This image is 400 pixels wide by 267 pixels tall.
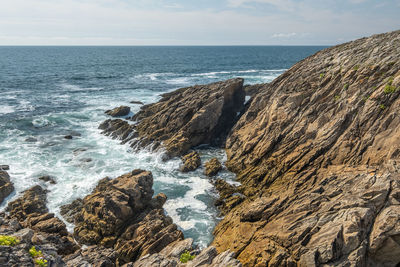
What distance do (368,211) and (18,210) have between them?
94.7ft

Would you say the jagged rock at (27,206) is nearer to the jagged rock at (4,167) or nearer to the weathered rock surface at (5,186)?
the weathered rock surface at (5,186)

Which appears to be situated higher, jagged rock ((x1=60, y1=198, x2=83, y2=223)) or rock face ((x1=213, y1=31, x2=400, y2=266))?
rock face ((x1=213, y1=31, x2=400, y2=266))

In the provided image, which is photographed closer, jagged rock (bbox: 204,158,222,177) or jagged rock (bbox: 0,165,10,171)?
jagged rock (bbox: 0,165,10,171)

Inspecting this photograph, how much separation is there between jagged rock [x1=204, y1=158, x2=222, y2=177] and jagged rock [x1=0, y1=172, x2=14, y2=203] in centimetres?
2164

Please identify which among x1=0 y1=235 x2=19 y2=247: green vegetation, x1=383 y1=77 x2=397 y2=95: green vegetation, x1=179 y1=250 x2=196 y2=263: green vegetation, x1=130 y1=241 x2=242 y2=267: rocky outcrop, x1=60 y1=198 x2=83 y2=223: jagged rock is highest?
x1=383 y1=77 x2=397 y2=95: green vegetation

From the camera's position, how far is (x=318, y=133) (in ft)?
91.4

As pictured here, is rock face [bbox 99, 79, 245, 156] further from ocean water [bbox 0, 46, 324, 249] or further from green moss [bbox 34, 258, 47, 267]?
green moss [bbox 34, 258, 47, 267]

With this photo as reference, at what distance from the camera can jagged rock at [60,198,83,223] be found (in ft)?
84.8

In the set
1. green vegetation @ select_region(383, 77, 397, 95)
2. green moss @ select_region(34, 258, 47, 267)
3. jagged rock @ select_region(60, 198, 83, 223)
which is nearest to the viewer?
green moss @ select_region(34, 258, 47, 267)

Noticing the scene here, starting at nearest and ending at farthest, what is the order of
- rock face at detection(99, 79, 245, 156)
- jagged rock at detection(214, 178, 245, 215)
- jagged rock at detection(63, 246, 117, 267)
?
jagged rock at detection(63, 246, 117, 267) < jagged rock at detection(214, 178, 245, 215) < rock face at detection(99, 79, 245, 156)

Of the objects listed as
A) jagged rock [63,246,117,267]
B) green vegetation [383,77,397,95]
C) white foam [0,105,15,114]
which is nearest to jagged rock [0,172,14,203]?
jagged rock [63,246,117,267]

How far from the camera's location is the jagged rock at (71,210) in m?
25.9

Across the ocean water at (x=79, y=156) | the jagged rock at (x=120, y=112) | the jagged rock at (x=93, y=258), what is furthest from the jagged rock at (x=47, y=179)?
the jagged rock at (x=120, y=112)

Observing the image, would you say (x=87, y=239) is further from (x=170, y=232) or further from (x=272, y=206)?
(x=272, y=206)
